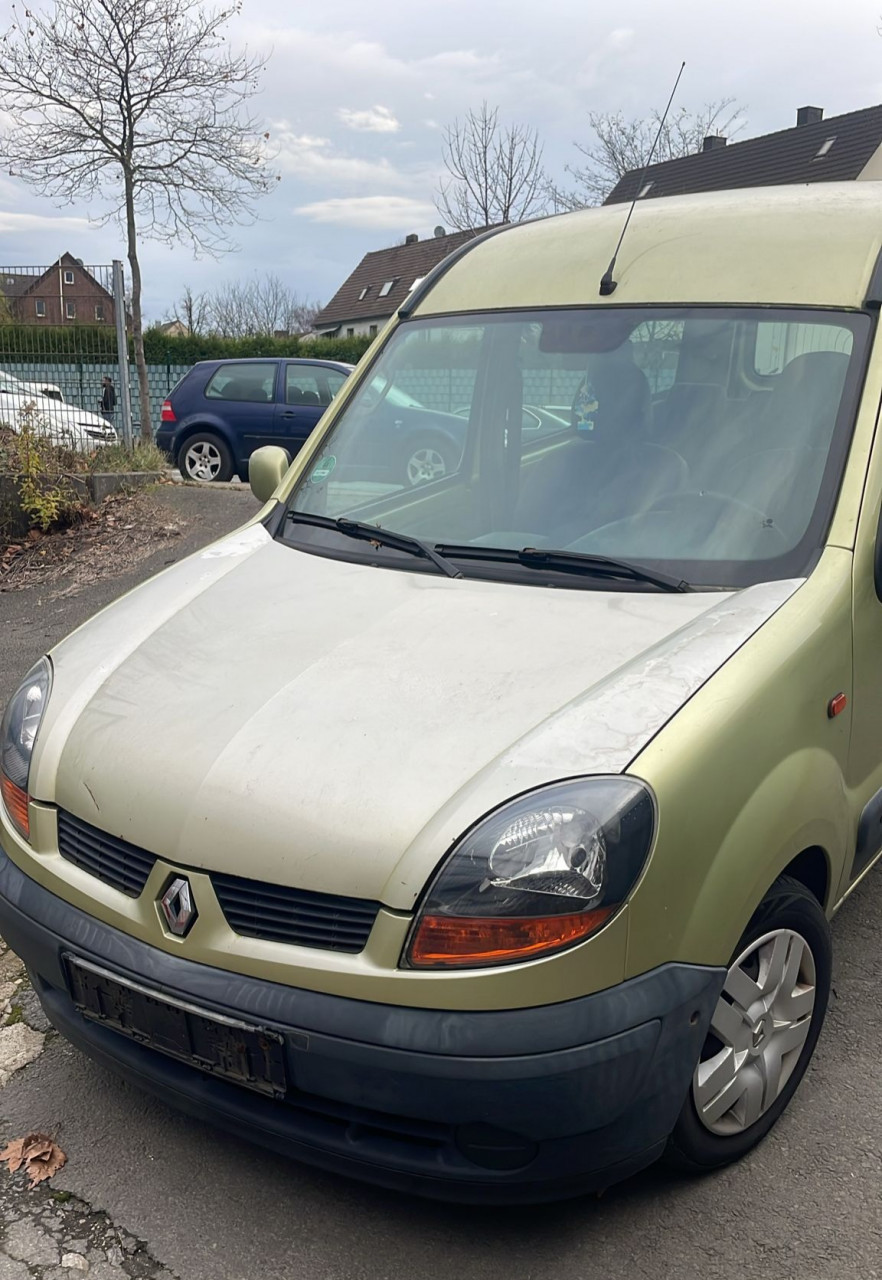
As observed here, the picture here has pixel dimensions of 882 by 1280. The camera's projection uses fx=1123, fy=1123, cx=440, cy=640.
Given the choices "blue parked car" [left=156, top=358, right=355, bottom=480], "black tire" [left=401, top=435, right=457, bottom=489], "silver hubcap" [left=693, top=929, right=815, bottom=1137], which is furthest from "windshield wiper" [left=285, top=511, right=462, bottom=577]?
"blue parked car" [left=156, top=358, right=355, bottom=480]

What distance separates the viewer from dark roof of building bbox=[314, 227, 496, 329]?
177 feet

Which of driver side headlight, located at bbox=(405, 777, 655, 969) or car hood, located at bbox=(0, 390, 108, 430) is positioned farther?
car hood, located at bbox=(0, 390, 108, 430)

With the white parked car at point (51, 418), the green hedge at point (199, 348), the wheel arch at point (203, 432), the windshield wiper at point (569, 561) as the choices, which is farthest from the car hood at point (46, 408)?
the green hedge at point (199, 348)

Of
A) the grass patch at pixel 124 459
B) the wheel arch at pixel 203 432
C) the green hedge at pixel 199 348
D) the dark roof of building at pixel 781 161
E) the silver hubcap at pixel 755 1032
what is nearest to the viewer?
the silver hubcap at pixel 755 1032

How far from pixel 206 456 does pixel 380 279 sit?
155 ft

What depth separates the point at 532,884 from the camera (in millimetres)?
2010

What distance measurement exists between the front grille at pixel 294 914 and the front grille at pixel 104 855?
0.21 m

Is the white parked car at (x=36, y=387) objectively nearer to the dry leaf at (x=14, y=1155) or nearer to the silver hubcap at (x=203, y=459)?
the silver hubcap at (x=203, y=459)

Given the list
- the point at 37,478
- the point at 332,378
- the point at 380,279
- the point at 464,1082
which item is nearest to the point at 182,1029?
the point at 464,1082

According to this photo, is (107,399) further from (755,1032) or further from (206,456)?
(755,1032)

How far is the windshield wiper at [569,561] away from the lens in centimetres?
277

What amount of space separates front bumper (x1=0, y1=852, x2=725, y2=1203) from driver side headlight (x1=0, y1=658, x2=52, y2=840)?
0.47m

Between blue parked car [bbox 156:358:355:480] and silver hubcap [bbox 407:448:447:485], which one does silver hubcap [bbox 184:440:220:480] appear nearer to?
blue parked car [bbox 156:358:355:480]

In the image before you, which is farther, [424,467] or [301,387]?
[301,387]
